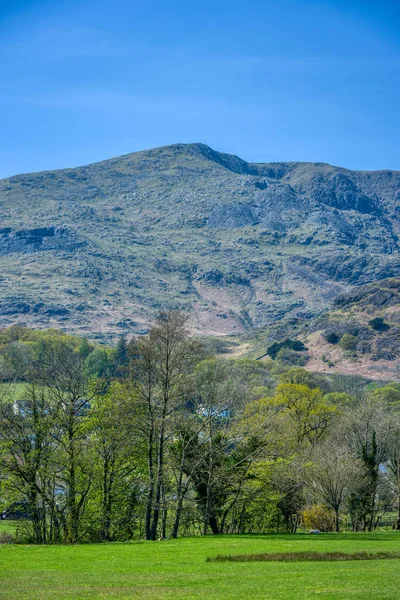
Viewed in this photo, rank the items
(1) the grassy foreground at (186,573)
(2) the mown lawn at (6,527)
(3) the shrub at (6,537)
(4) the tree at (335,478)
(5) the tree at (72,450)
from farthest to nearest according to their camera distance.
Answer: (4) the tree at (335,478)
(2) the mown lawn at (6,527)
(3) the shrub at (6,537)
(5) the tree at (72,450)
(1) the grassy foreground at (186,573)

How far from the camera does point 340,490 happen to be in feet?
188

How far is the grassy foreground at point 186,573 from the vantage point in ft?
74.0

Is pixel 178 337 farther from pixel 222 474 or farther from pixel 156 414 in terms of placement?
pixel 222 474

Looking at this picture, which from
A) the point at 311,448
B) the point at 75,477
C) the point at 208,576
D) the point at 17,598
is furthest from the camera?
the point at 311,448

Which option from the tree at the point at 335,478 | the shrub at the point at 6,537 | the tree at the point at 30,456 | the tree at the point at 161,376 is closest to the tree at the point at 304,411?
the tree at the point at 335,478

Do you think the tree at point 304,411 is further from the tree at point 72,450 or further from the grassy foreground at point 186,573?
the grassy foreground at point 186,573

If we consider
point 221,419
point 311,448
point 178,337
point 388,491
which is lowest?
point 388,491

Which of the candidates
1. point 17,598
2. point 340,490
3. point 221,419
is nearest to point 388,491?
point 340,490

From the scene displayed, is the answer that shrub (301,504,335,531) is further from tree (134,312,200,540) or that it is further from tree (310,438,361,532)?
tree (134,312,200,540)

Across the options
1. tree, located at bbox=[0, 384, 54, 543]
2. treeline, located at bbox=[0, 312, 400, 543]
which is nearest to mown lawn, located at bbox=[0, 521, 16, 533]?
treeline, located at bbox=[0, 312, 400, 543]

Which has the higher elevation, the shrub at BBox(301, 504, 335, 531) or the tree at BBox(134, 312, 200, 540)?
the tree at BBox(134, 312, 200, 540)

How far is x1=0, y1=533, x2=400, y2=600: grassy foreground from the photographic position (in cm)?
2256

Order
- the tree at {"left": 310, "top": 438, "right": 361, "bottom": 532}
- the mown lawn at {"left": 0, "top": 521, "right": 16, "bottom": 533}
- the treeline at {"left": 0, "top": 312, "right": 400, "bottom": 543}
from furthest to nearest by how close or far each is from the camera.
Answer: the tree at {"left": 310, "top": 438, "right": 361, "bottom": 532}
the mown lawn at {"left": 0, "top": 521, "right": 16, "bottom": 533}
the treeline at {"left": 0, "top": 312, "right": 400, "bottom": 543}

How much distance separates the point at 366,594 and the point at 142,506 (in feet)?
92.6
